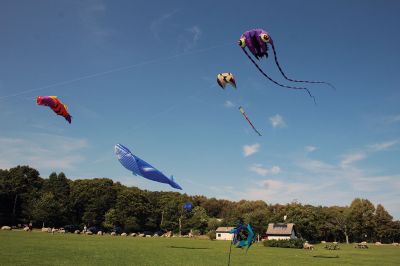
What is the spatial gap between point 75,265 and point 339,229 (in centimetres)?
10099

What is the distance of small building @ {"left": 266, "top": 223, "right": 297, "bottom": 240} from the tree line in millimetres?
7531

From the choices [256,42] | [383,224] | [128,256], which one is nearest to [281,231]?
[383,224]

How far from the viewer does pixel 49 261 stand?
72.4 ft

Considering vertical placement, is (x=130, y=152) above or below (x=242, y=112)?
below

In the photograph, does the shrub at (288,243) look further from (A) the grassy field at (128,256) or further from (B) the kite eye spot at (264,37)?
(B) the kite eye spot at (264,37)

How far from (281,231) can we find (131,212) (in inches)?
1494

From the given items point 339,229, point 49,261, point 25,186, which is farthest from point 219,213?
point 49,261

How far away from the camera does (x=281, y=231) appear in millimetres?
84125

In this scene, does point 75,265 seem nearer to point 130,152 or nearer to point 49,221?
point 130,152

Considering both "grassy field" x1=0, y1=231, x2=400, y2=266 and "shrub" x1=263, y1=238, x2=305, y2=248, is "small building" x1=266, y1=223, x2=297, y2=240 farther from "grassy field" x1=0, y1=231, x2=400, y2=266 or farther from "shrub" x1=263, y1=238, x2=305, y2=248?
"grassy field" x1=0, y1=231, x2=400, y2=266

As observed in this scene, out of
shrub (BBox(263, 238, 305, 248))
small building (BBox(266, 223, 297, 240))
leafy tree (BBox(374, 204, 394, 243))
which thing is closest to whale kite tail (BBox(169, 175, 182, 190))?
shrub (BBox(263, 238, 305, 248))

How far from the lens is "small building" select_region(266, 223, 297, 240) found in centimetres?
8294

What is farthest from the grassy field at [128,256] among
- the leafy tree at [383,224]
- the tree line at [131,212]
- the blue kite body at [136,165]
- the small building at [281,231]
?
the leafy tree at [383,224]

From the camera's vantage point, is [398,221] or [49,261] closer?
[49,261]
